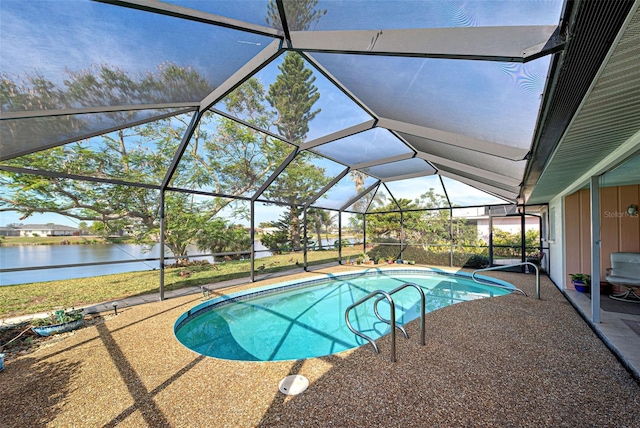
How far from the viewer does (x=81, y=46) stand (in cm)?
236

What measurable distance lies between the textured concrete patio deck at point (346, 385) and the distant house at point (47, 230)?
4.70 m

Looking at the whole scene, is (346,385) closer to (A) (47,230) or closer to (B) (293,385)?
(B) (293,385)

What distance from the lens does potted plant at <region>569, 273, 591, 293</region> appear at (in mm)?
5744

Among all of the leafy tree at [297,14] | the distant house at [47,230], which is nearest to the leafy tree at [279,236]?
the distant house at [47,230]

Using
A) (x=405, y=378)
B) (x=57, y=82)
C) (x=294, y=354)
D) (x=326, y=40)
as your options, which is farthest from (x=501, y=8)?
(x=294, y=354)

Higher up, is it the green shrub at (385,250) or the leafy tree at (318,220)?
the leafy tree at (318,220)

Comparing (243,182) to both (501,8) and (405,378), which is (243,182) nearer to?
(405,378)

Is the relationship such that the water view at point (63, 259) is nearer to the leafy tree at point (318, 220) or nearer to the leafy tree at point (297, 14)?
the leafy tree at point (297, 14)

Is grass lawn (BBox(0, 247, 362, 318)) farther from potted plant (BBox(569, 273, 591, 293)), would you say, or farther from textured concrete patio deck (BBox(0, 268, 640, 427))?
potted plant (BBox(569, 273, 591, 293))

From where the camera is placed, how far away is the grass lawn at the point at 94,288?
6239 mm

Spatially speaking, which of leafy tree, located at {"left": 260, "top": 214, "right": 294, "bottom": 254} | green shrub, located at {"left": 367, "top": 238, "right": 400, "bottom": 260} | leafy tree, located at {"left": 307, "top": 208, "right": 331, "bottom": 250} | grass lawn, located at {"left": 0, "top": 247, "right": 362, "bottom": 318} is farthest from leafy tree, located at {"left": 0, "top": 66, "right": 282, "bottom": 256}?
green shrub, located at {"left": 367, "top": 238, "right": 400, "bottom": 260}

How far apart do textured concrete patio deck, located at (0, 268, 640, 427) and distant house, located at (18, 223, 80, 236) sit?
4.70 m

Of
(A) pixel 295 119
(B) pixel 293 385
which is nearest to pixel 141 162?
(A) pixel 295 119

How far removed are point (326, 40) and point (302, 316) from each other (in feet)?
17.7
